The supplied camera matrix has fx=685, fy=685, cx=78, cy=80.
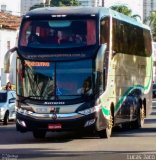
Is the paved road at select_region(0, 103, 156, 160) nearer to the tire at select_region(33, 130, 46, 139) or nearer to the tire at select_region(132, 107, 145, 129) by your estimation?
the tire at select_region(33, 130, 46, 139)

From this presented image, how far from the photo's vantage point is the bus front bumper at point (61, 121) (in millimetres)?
20672

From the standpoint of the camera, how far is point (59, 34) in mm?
21047

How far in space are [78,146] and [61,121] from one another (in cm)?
124

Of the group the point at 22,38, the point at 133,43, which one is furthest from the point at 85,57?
the point at 133,43

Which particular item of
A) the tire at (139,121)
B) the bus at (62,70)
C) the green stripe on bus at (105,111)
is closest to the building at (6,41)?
the tire at (139,121)

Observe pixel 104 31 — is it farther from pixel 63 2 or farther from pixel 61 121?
pixel 63 2

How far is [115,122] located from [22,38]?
5013mm

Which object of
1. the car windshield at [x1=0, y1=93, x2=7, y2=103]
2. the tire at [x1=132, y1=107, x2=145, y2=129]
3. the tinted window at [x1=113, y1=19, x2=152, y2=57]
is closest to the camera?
the tinted window at [x1=113, y1=19, x2=152, y2=57]

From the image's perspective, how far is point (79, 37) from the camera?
21016 mm

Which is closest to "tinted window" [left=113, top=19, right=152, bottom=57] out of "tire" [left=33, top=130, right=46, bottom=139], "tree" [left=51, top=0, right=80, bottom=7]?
"tire" [left=33, top=130, right=46, bottom=139]

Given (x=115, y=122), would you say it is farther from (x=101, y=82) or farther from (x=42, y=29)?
(x=42, y=29)

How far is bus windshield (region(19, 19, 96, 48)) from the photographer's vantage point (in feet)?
68.8

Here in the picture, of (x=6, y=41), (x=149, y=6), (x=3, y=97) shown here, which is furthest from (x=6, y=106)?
(x=149, y=6)

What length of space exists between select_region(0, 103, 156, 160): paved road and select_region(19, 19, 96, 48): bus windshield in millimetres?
3064
